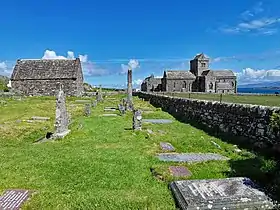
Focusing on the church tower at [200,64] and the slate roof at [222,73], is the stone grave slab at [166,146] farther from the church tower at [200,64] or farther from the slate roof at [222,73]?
the church tower at [200,64]

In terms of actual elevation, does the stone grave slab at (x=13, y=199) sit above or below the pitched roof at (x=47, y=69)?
below

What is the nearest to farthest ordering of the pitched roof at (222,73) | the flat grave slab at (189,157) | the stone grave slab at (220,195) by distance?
the stone grave slab at (220,195), the flat grave slab at (189,157), the pitched roof at (222,73)

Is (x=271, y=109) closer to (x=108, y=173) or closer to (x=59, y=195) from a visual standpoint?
(x=108, y=173)

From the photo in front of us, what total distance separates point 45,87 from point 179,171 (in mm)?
55055

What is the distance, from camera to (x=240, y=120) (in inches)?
452

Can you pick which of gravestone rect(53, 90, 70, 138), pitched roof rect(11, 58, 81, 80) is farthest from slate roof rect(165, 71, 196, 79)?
gravestone rect(53, 90, 70, 138)

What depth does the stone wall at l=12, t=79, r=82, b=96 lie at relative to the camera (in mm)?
57406

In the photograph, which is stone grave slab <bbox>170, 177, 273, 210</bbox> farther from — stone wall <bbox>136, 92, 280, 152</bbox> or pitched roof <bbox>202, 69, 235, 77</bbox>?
pitched roof <bbox>202, 69, 235, 77</bbox>

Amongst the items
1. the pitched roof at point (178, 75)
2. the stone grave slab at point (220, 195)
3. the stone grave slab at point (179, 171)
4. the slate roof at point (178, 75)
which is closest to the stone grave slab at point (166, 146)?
the stone grave slab at point (179, 171)

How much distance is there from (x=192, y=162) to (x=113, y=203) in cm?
320

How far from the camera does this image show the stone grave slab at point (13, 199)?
17.4 feet

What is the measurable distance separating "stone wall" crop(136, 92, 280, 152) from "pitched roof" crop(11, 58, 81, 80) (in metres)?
43.3

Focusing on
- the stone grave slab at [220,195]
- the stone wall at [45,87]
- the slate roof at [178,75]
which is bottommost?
the stone grave slab at [220,195]

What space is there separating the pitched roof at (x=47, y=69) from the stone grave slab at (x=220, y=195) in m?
53.7
